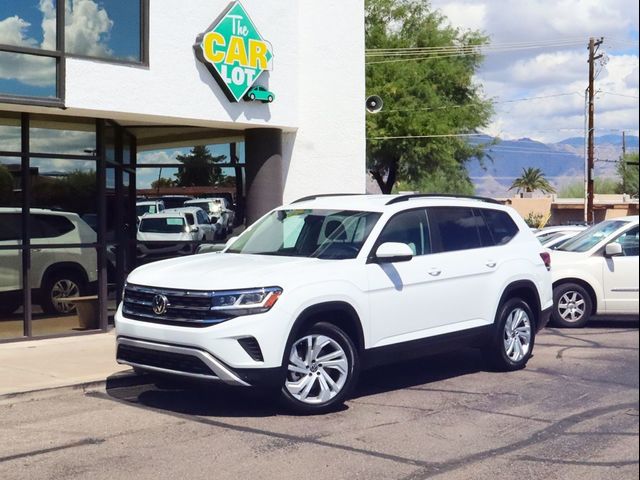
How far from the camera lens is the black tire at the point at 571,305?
41.0ft

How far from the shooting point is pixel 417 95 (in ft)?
109

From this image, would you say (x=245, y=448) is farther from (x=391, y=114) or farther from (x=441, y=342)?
(x=391, y=114)

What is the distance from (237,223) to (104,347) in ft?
11.6

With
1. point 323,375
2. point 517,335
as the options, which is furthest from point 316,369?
point 517,335

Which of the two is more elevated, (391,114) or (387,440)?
(391,114)

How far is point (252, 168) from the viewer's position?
1350 cm

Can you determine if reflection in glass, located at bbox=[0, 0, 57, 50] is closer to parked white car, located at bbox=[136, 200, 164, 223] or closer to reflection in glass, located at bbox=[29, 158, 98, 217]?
reflection in glass, located at bbox=[29, 158, 98, 217]

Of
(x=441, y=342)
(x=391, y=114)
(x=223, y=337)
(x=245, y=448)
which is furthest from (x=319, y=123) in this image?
(x=391, y=114)

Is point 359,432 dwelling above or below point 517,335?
below

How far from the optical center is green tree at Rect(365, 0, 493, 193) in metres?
31.4

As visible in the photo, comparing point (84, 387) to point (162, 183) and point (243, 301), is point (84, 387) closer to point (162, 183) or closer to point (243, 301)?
point (243, 301)

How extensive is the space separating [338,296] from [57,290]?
18.5ft

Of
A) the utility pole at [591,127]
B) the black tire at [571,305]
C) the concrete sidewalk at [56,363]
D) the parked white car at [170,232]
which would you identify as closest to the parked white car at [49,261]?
the concrete sidewalk at [56,363]

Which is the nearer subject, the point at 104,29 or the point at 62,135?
the point at 104,29
